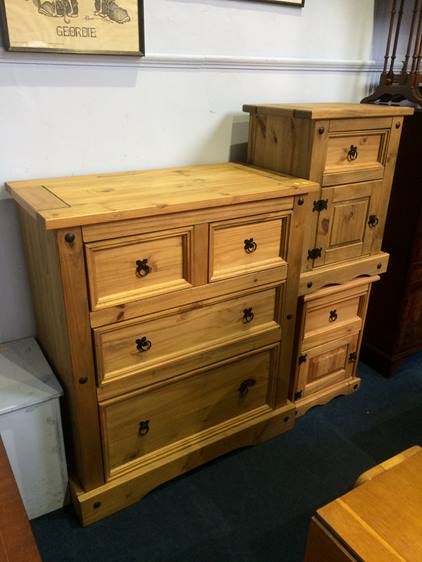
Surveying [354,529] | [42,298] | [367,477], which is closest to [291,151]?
[42,298]

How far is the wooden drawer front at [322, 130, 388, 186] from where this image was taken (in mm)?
1764

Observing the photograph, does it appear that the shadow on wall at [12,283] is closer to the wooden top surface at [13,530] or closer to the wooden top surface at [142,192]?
the wooden top surface at [142,192]

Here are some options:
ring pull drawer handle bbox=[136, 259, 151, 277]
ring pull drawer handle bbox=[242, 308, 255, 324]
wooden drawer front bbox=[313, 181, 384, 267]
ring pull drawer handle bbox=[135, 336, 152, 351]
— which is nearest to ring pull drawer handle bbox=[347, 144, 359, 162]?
wooden drawer front bbox=[313, 181, 384, 267]

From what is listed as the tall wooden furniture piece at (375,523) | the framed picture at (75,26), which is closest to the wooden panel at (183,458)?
the tall wooden furniture piece at (375,523)

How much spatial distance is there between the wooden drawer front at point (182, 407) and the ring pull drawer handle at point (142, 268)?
0.42 m

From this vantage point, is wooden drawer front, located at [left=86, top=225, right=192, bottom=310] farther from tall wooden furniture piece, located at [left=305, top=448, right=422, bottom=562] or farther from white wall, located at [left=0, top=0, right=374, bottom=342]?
tall wooden furniture piece, located at [left=305, top=448, right=422, bottom=562]

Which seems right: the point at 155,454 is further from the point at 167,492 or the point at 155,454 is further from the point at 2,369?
the point at 2,369

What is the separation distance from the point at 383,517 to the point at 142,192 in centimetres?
108

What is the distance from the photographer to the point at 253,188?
1.57 m

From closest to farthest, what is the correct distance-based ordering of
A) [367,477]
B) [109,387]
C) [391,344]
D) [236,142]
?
[367,477]
[109,387]
[236,142]
[391,344]

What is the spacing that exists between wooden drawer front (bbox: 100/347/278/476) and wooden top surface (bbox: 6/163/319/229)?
62 cm

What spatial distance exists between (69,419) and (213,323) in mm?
582

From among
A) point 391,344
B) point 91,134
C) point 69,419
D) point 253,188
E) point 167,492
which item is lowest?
point 167,492

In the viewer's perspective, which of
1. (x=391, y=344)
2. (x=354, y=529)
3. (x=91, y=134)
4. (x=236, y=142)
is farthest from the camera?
(x=391, y=344)
